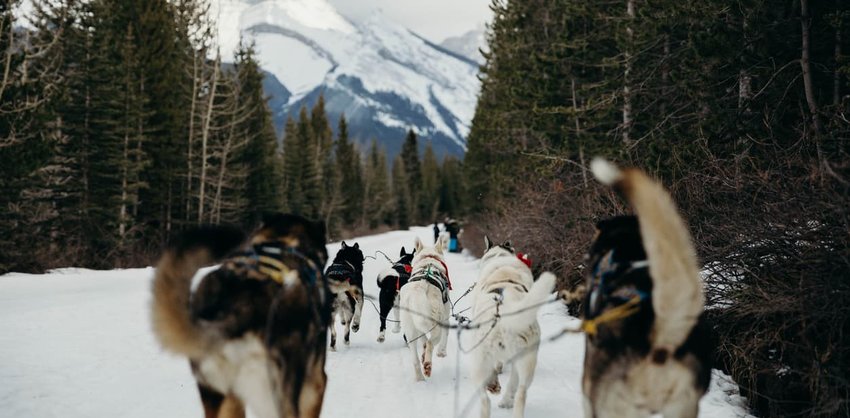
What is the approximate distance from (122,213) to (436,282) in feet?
62.1

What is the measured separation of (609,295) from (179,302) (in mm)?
2399

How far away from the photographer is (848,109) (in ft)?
16.5

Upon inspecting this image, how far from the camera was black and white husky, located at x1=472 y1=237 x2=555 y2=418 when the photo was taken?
12.3 feet

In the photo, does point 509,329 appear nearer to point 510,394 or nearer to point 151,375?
point 510,394

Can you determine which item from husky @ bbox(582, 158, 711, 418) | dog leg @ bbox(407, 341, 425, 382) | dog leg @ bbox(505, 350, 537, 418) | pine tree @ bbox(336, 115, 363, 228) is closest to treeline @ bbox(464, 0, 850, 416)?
husky @ bbox(582, 158, 711, 418)

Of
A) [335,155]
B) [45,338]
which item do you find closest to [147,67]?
[45,338]

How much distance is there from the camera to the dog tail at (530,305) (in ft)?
11.7

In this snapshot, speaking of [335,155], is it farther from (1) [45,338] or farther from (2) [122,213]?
(1) [45,338]

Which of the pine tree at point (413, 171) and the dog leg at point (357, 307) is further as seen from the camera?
the pine tree at point (413, 171)

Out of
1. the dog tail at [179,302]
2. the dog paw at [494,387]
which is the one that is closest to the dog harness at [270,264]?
the dog tail at [179,302]

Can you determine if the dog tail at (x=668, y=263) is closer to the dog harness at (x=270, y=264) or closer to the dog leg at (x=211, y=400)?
the dog harness at (x=270, y=264)

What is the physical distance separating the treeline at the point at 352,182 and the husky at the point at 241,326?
34826mm

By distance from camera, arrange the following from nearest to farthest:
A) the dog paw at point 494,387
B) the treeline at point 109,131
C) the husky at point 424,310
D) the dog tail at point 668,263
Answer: the dog tail at point 668,263 → the dog paw at point 494,387 → the husky at point 424,310 → the treeline at point 109,131

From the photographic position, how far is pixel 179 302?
98.0 inches
